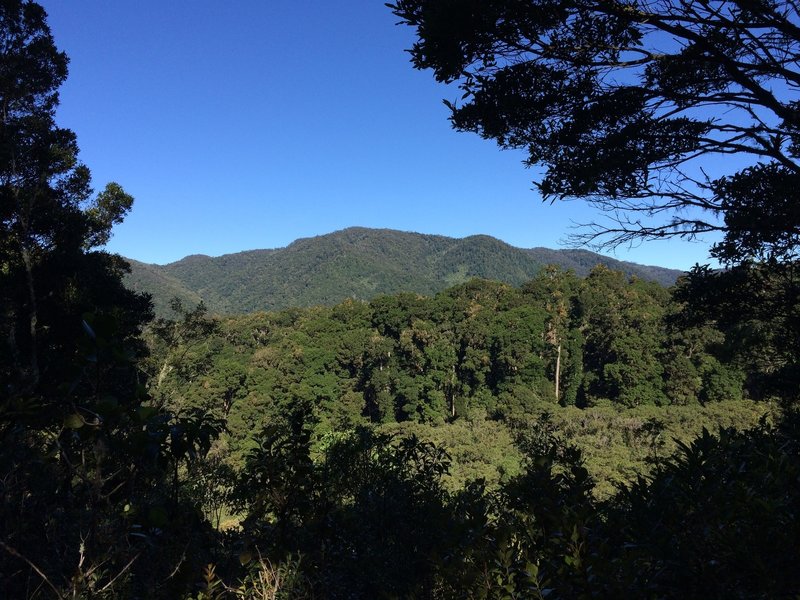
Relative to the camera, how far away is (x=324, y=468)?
452 centimetres

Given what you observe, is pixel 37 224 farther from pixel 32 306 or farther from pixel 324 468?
pixel 324 468

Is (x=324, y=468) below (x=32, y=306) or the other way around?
below

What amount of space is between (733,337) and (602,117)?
15.1 feet

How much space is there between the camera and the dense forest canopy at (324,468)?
129cm

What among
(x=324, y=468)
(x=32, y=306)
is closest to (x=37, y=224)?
(x=32, y=306)

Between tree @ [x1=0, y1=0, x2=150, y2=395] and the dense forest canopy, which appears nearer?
the dense forest canopy

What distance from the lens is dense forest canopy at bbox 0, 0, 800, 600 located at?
129cm

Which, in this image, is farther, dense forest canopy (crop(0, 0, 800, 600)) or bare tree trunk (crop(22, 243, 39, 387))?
bare tree trunk (crop(22, 243, 39, 387))

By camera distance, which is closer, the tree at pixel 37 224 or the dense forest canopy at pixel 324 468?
the dense forest canopy at pixel 324 468

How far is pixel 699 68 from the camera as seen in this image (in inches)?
186

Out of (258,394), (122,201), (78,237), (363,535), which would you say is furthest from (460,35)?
(258,394)

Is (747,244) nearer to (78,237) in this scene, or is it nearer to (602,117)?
(602,117)

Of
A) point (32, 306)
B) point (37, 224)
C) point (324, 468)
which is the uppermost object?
point (37, 224)

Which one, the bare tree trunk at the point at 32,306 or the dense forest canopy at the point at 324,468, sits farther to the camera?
the bare tree trunk at the point at 32,306
